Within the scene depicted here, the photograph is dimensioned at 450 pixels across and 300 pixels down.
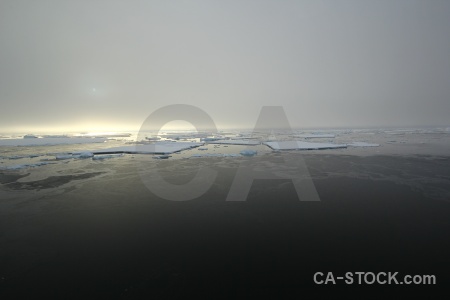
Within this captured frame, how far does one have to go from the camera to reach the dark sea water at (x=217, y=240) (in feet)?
12.6

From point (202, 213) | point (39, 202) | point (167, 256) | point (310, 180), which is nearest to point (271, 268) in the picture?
point (167, 256)

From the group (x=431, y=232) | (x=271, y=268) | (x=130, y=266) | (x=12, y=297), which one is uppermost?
→ (x=431, y=232)

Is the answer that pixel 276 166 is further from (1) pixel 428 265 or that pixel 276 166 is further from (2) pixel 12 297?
(2) pixel 12 297

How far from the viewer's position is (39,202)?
25.7ft

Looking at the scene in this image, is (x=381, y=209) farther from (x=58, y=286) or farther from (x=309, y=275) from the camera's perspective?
(x=58, y=286)

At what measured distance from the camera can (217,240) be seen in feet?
17.4

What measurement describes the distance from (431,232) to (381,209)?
151 centimetres

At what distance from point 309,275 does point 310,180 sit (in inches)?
281

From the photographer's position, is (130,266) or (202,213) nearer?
(130,266)

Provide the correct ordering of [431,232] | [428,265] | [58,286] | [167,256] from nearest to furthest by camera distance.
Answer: [58,286] < [428,265] < [167,256] < [431,232]

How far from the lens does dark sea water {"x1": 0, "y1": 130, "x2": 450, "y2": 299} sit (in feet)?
12.6

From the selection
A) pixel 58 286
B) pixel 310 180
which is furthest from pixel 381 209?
pixel 58 286

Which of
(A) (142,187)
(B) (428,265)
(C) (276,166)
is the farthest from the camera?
(C) (276,166)

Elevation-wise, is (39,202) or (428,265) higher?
(428,265)
